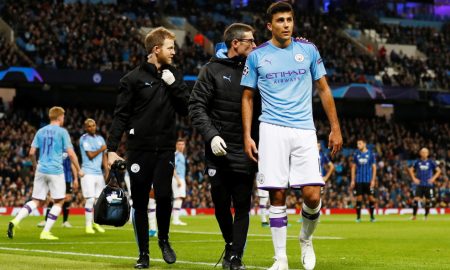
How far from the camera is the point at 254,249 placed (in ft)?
46.0

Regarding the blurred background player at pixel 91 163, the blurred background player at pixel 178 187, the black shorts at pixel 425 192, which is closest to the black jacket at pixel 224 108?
the blurred background player at pixel 91 163

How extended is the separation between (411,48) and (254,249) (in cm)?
4628

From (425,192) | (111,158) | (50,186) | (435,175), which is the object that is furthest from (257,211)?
(111,158)

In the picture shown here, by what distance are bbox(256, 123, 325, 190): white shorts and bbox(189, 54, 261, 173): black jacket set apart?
76 centimetres

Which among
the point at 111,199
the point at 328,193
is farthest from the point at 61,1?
the point at 111,199

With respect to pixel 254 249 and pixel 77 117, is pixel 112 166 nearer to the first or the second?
pixel 254 249

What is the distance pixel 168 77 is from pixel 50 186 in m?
7.68

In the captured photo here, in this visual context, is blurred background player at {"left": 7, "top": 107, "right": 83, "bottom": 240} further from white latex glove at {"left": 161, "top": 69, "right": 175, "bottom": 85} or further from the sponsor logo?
the sponsor logo

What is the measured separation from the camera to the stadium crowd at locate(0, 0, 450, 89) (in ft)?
136

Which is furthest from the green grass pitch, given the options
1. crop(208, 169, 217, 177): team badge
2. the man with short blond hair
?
crop(208, 169, 217, 177): team badge

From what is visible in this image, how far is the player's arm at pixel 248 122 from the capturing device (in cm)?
927

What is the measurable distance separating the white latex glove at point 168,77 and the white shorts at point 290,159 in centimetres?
173

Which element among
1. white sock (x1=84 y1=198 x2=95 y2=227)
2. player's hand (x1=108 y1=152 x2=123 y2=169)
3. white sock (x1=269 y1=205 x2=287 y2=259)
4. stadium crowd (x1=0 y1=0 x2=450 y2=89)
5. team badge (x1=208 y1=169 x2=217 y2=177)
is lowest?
white sock (x1=84 y1=198 x2=95 y2=227)

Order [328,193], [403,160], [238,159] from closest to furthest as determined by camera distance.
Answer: [238,159], [328,193], [403,160]
